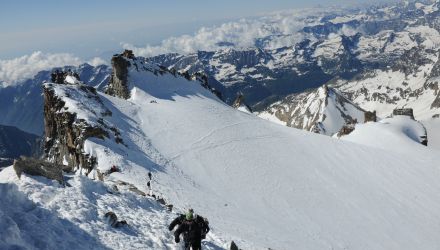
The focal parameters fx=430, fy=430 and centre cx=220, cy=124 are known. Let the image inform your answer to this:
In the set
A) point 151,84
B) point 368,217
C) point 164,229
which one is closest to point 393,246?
point 368,217

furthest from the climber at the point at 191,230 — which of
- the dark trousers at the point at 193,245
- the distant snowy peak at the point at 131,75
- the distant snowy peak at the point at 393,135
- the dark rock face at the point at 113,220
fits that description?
the distant snowy peak at the point at 131,75

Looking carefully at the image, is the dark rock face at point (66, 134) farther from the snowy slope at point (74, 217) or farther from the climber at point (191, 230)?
the climber at point (191, 230)

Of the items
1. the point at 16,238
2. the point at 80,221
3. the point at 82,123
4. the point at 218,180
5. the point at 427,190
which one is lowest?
the point at 427,190

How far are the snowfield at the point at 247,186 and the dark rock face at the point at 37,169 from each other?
2.25 ft

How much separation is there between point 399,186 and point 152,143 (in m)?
35.9

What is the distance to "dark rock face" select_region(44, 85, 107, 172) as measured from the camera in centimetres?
5739

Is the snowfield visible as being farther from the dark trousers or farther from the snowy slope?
the dark trousers

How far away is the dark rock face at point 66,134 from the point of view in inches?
2259

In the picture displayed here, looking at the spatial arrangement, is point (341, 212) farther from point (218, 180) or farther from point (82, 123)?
point (82, 123)

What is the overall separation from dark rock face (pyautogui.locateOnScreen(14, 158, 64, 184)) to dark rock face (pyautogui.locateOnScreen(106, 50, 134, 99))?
6765 centimetres

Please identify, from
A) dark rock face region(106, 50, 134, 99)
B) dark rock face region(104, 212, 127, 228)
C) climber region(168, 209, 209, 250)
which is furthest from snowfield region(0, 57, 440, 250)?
dark rock face region(106, 50, 134, 99)

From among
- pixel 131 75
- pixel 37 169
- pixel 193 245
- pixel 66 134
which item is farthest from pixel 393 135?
pixel 37 169

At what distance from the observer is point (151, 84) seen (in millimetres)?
98438

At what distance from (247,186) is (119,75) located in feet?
183
